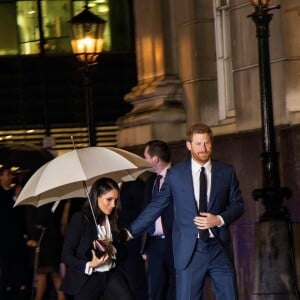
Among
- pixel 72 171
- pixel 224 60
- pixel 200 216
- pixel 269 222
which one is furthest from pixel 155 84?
pixel 200 216

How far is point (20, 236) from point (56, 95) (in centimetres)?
1123

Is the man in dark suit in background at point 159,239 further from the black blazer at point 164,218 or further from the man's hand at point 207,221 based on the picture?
the man's hand at point 207,221

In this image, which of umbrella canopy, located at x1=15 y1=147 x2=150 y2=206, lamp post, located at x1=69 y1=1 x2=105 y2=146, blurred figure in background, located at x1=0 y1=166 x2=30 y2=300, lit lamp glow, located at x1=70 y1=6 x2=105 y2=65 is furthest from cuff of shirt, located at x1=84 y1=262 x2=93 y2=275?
lit lamp glow, located at x1=70 y1=6 x2=105 y2=65

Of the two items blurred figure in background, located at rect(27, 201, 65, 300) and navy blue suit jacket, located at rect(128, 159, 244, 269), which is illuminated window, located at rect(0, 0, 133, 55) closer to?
blurred figure in background, located at rect(27, 201, 65, 300)

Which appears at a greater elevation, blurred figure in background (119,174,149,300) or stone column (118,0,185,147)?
stone column (118,0,185,147)

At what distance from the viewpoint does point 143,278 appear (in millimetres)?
18828

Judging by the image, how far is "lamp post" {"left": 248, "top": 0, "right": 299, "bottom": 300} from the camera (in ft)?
59.2

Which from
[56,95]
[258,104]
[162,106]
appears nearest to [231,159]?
[258,104]

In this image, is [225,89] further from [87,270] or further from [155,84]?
[87,270]

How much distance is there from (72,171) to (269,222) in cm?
384

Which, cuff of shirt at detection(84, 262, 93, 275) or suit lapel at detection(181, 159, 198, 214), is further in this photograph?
suit lapel at detection(181, 159, 198, 214)

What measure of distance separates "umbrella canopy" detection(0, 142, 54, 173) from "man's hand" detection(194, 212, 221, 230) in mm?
7176

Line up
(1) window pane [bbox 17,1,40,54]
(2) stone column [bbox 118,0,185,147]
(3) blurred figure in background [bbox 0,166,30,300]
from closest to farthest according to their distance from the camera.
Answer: (3) blurred figure in background [bbox 0,166,30,300], (2) stone column [bbox 118,0,185,147], (1) window pane [bbox 17,1,40,54]

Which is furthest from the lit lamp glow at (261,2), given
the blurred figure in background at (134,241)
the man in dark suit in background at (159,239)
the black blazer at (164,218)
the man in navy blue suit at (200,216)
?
the man in navy blue suit at (200,216)
